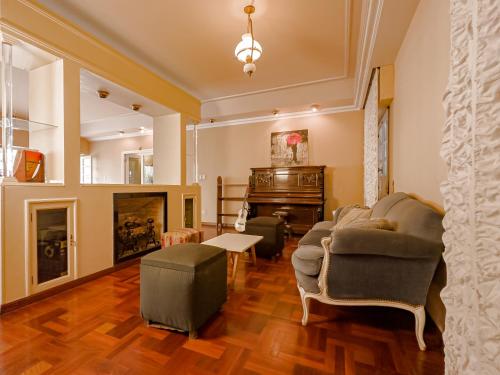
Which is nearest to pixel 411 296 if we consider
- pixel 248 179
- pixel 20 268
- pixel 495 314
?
pixel 495 314

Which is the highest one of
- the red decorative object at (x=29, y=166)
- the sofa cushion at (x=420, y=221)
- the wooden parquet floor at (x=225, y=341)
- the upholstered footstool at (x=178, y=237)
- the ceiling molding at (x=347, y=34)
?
the ceiling molding at (x=347, y=34)

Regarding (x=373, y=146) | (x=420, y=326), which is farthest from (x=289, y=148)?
(x=420, y=326)

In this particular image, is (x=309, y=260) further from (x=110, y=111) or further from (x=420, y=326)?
(x=110, y=111)

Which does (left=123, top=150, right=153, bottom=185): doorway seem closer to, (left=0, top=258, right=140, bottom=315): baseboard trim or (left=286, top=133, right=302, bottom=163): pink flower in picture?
(left=286, top=133, right=302, bottom=163): pink flower in picture

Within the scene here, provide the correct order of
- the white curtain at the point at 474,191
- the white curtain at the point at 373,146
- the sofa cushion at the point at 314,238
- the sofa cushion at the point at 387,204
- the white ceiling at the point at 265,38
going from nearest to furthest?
the white curtain at the point at 474,191, the sofa cushion at the point at 387,204, the sofa cushion at the point at 314,238, the white ceiling at the point at 265,38, the white curtain at the point at 373,146

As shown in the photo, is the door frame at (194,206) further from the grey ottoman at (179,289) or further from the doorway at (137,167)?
the doorway at (137,167)

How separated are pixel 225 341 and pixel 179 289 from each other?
46cm

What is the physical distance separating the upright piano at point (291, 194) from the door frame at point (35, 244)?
322 cm

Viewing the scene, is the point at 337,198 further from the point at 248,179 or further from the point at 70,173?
the point at 70,173

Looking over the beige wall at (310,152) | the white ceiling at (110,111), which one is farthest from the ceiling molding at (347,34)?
the white ceiling at (110,111)

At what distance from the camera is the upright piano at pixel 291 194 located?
4633mm

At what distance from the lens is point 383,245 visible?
147 centimetres

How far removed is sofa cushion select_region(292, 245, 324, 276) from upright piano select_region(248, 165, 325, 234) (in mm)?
2847

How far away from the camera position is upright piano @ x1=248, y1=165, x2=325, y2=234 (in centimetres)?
463
